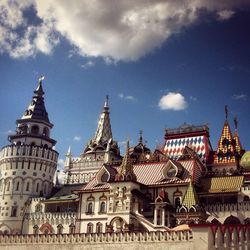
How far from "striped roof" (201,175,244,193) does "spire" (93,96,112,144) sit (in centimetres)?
3086

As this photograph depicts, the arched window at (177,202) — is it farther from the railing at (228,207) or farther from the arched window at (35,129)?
the arched window at (35,129)

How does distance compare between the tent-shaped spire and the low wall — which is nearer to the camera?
the low wall

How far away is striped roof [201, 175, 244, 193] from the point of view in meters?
53.8

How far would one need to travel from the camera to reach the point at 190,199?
1951 inches

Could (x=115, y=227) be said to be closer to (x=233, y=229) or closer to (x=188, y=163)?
(x=188, y=163)

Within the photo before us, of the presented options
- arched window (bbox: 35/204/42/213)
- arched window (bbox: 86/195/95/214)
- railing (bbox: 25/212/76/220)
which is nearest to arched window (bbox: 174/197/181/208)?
arched window (bbox: 86/195/95/214)

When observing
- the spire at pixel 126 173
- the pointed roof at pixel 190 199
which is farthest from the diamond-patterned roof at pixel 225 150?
the spire at pixel 126 173

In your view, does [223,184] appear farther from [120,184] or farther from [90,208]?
[90,208]

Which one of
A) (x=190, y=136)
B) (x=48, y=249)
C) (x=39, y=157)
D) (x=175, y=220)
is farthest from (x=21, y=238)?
(x=190, y=136)

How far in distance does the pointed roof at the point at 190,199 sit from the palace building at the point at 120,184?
0.10 meters

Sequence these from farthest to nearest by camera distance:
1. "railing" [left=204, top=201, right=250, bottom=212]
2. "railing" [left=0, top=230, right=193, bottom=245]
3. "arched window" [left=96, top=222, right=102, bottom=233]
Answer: "arched window" [left=96, top=222, right=102, bottom=233]
"railing" [left=204, top=201, right=250, bottom=212]
"railing" [left=0, top=230, right=193, bottom=245]

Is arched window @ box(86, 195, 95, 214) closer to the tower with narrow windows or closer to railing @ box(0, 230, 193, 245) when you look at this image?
railing @ box(0, 230, 193, 245)

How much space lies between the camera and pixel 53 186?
2968 inches

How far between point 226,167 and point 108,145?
80.0 ft
